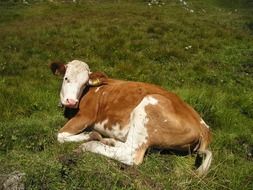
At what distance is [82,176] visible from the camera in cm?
600

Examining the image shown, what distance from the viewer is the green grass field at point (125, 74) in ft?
20.6

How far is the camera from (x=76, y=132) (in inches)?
317

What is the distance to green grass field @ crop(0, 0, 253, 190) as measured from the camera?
6.29m

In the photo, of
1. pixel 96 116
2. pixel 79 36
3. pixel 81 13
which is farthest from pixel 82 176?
pixel 81 13

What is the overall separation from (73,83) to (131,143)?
1.81 m

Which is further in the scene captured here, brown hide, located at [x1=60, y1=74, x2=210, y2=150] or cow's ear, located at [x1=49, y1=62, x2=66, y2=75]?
cow's ear, located at [x1=49, y1=62, x2=66, y2=75]

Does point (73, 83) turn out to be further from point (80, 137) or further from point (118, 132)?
point (118, 132)

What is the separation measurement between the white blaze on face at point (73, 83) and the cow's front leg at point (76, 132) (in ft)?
0.87

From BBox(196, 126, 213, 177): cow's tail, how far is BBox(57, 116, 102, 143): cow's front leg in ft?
5.08

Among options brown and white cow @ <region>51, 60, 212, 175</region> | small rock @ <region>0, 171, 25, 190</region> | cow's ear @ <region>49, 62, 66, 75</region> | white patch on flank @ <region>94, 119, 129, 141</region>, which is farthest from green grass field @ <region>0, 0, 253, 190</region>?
cow's ear @ <region>49, 62, 66, 75</region>

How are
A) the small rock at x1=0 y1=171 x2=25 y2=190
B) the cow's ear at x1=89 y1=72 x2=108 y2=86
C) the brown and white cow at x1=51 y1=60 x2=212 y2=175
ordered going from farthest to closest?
the cow's ear at x1=89 y1=72 x2=108 y2=86 → the brown and white cow at x1=51 y1=60 x2=212 y2=175 → the small rock at x1=0 y1=171 x2=25 y2=190

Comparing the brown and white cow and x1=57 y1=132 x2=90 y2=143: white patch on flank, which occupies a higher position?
the brown and white cow

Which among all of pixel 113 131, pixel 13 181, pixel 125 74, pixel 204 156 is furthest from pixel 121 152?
pixel 125 74

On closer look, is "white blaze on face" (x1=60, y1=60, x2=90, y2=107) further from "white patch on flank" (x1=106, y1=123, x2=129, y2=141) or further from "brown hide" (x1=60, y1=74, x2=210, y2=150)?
"white patch on flank" (x1=106, y1=123, x2=129, y2=141)
